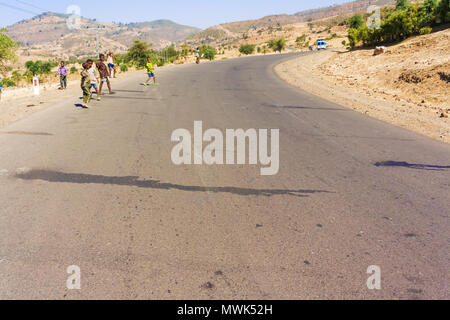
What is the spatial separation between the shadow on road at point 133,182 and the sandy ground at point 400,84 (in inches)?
220

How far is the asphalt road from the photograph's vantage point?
10.2ft

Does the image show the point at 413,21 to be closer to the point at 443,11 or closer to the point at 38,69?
the point at 443,11

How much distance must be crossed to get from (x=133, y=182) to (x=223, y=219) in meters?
1.93

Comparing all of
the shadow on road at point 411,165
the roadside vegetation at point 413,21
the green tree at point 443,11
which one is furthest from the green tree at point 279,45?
the shadow on road at point 411,165

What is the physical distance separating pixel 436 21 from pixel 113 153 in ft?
85.5

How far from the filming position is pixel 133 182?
551 cm

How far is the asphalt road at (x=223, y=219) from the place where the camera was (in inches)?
123

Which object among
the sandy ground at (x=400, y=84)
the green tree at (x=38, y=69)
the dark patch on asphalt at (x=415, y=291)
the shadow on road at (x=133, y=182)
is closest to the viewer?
the dark patch on asphalt at (x=415, y=291)

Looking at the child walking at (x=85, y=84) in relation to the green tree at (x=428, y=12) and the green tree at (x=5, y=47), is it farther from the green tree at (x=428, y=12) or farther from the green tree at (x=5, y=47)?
the green tree at (x=5, y=47)

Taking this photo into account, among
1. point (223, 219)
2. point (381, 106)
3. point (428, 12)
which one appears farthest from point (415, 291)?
point (428, 12)

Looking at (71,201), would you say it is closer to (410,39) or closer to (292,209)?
(292,209)

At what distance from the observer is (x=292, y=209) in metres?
4.56

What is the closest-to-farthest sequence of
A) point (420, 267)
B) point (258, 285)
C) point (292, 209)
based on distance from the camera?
point (258, 285), point (420, 267), point (292, 209)
